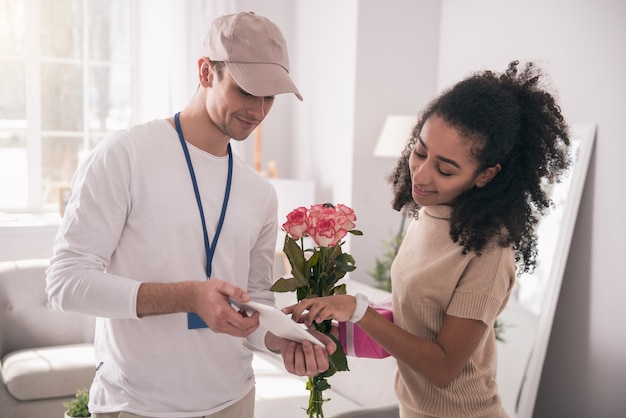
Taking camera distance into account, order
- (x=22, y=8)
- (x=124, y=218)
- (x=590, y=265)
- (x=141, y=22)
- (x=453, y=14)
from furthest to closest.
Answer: (x=141, y=22), (x=22, y=8), (x=453, y=14), (x=590, y=265), (x=124, y=218)

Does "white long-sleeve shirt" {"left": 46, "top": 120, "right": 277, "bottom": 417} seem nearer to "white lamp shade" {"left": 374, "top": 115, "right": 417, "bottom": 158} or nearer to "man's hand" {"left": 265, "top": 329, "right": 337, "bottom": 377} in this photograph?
"man's hand" {"left": 265, "top": 329, "right": 337, "bottom": 377}

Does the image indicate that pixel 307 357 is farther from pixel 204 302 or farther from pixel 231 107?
pixel 231 107

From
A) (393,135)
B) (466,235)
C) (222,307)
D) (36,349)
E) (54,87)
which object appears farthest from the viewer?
(54,87)

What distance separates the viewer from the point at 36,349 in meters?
3.85

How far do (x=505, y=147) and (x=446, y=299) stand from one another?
36cm

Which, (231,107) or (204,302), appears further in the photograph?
(231,107)

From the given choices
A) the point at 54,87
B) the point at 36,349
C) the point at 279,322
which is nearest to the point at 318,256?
the point at 279,322

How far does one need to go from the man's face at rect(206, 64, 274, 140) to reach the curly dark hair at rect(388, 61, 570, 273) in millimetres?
420

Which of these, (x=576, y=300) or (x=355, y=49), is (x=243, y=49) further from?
(x=355, y=49)

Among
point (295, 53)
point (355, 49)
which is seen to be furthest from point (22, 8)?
point (355, 49)

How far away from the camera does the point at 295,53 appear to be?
17.3 feet

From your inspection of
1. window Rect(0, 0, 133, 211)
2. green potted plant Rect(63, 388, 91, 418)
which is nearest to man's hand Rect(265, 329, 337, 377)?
green potted plant Rect(63, 388, 91, 418)

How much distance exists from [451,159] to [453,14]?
3.06 meters

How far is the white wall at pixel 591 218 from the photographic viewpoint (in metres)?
2.98
